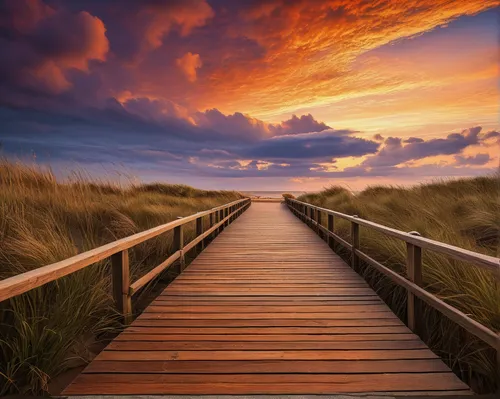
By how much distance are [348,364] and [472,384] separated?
A: 3.30 ft

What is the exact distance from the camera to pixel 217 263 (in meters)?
6.71

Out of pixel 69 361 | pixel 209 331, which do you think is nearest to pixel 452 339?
pixel 209 331

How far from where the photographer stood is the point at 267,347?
312cm

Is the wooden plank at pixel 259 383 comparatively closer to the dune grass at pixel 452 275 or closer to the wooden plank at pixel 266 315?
the dune grass at pixel 452 275

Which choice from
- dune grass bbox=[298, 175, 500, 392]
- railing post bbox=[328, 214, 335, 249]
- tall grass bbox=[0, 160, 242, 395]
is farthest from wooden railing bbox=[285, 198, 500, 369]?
railing post bbox=[328, 214, 335, 249]

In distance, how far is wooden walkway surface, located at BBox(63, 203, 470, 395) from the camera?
99.8 inches

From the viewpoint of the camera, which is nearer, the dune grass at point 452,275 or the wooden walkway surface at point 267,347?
the wooden walkway surface at point 267,347

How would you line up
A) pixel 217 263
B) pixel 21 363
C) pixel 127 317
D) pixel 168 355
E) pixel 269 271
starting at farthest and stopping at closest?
pixel 217 263, pixel 269 271, pixel 127 317, pixel 168 355, pixel 21 363

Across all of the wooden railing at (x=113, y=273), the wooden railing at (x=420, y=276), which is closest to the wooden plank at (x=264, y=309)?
the wooden railing at (x=113, y=273)

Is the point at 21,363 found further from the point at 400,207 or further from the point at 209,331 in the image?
the point at 400,207

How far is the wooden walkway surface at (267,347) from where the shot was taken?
254cm

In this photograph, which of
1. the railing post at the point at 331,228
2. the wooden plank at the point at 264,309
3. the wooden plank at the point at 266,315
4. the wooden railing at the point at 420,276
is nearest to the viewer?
the wooden railing at the point at 420,276

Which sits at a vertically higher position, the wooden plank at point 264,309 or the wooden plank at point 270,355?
the wooden plank at point 270,355

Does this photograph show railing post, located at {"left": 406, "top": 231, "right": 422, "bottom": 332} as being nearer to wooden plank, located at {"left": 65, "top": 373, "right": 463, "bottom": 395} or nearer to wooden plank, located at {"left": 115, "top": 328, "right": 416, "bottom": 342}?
wooden plank, located at {"left": 115, "top": 328, "right": 416, "bottom": 342}
